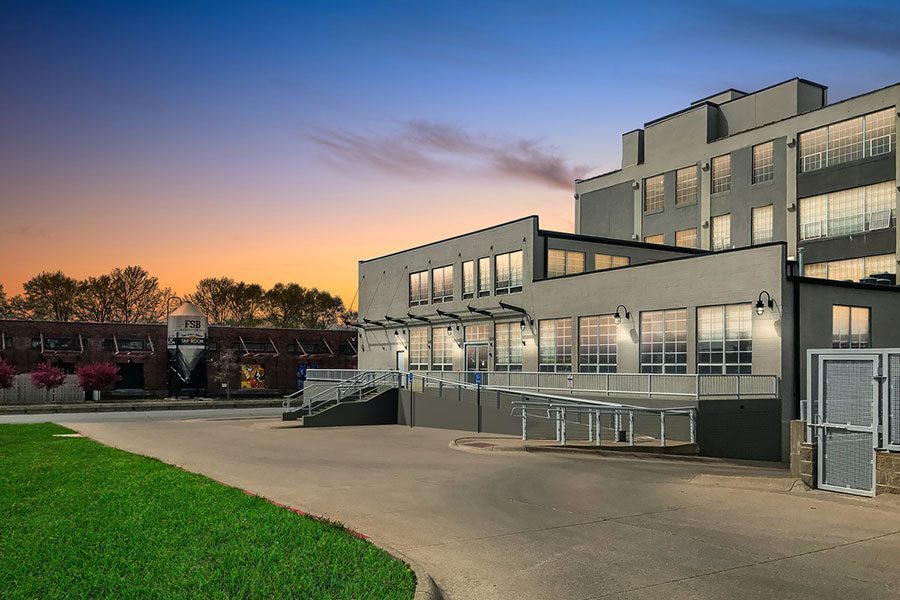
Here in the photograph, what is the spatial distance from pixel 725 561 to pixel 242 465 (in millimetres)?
12527

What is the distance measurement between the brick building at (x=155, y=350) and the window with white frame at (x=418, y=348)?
2615 cm

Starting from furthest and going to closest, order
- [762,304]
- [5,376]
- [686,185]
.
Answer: [5,376]
[686,185]
[762,304]

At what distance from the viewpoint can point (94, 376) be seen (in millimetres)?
55375

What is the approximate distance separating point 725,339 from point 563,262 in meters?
11.0

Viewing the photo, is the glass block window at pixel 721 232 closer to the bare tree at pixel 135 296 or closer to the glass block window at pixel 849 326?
the glass block window at pixel 849 326

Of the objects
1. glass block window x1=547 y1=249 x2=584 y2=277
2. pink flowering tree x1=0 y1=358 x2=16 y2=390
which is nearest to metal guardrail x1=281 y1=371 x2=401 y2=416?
glass block window x1=547 y1=249 x2=584 y2=277

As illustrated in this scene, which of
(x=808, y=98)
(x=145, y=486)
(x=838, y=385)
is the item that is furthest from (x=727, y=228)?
(x=145, y=486)

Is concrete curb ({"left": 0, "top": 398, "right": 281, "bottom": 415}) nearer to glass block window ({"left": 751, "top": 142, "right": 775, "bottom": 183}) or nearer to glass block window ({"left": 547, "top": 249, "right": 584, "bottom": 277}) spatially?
glass block window ({"left": 547, "top": 249, "right": 584, "bottom": 277})

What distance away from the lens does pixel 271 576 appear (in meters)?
7.99

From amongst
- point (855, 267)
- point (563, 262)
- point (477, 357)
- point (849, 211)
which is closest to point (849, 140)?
point (849, 211)

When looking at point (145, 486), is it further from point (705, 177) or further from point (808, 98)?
point (808, 98)

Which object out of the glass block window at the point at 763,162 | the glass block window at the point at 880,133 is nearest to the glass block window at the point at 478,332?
the glass block window at the point at 763,162

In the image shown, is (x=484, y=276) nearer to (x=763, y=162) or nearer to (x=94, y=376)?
(x=763, y=162)

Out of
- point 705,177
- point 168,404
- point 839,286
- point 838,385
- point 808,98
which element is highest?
point 808,98
